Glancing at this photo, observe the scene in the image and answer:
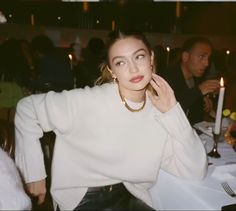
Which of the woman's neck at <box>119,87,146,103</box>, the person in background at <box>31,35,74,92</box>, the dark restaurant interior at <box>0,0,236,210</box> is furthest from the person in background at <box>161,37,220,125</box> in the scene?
the dark restaurant interior at <box>0,0,236,210</box>

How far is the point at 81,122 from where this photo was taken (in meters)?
1.56

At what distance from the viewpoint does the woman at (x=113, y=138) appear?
1519 mm

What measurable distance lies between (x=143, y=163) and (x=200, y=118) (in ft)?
3.55

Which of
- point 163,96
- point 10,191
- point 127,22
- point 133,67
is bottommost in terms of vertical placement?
point 10,191

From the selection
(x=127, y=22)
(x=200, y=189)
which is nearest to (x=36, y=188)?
(x=200, y=189)

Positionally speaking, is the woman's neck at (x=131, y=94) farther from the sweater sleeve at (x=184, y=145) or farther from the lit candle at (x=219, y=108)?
the lit candle at (x=219, y=108)

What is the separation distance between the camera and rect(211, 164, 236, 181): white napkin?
1.48 m

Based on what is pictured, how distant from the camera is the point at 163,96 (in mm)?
1555

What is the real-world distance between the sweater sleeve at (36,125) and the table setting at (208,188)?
20.7 inches

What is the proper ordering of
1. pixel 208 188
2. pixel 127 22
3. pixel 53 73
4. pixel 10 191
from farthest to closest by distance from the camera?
pixel 127 22, pixel 53 73, pixel 208 188, pixel 10 191

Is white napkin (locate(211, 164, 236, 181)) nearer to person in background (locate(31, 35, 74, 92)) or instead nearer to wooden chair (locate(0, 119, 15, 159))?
wooden chair (locate(0, 119, 15, 159))

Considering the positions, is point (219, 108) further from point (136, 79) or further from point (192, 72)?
point (192, 72)

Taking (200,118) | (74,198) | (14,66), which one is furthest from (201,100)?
(14,66)

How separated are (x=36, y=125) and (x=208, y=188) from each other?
79 cm
